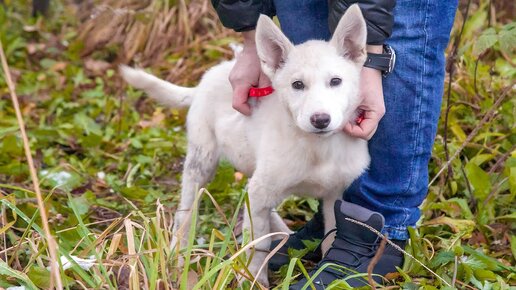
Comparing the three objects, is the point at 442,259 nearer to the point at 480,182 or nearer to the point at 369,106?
the point at 369,106

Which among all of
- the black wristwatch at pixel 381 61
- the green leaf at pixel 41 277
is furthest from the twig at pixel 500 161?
the green leaf at pixel 41 277

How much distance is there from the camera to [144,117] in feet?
16.6

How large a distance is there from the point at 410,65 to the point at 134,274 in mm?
1178

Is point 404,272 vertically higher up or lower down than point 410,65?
lower down

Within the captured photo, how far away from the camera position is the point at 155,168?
166 inches

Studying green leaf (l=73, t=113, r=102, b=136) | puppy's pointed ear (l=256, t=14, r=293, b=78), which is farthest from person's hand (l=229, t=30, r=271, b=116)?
green leaf (l=73, t=113, r=102, b=136)

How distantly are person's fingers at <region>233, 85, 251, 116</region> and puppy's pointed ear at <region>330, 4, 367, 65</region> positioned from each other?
0.43 m

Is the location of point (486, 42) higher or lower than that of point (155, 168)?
higher

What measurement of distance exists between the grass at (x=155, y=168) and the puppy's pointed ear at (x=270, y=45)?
461 millimetres

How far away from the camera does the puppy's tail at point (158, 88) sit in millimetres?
3502

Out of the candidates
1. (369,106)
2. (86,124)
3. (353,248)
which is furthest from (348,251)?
(86,124)

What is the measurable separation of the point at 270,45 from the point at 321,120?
0.40 meters

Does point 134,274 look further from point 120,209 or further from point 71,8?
point 71,8

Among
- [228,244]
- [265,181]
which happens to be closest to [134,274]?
[228,244]
